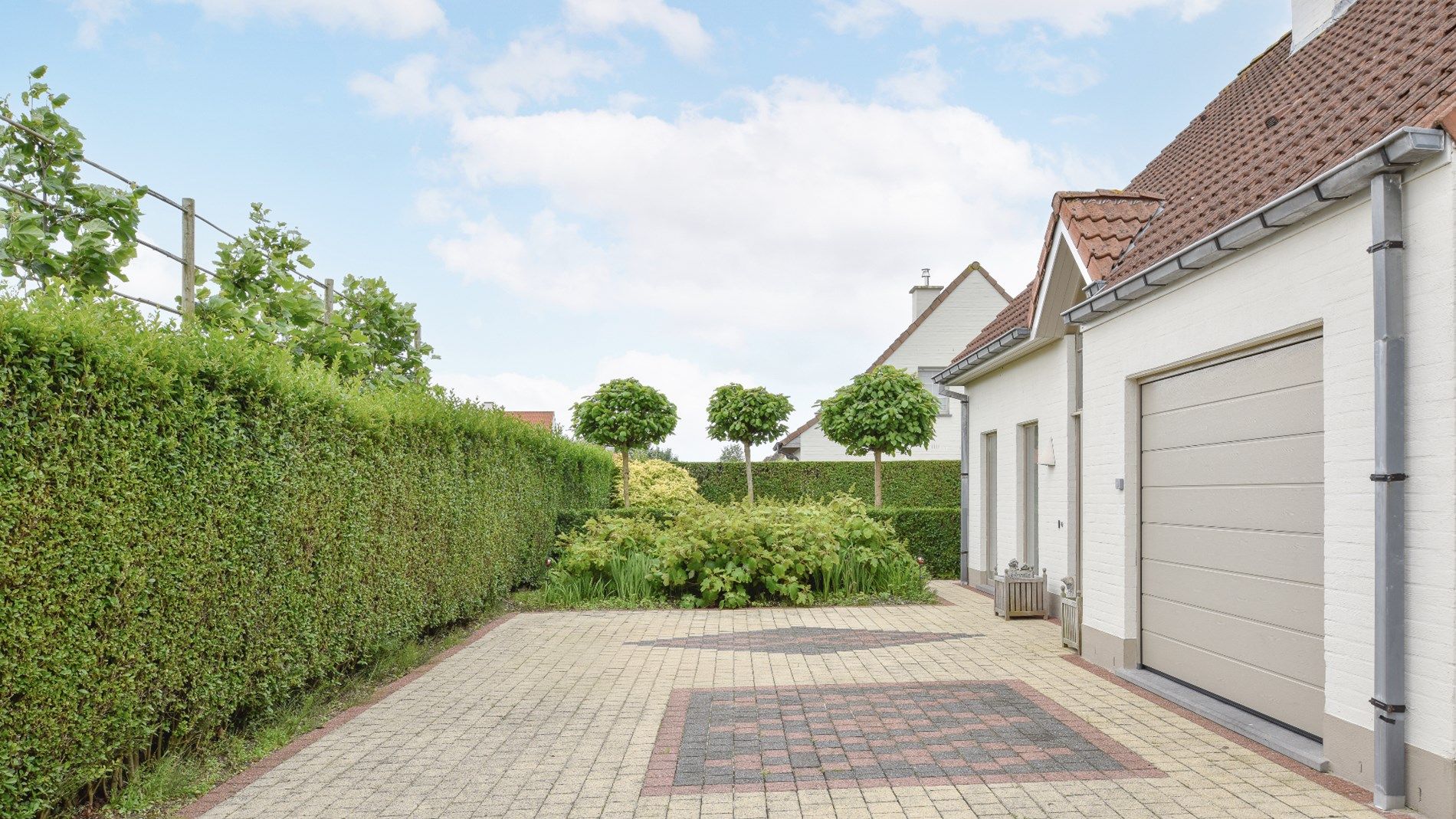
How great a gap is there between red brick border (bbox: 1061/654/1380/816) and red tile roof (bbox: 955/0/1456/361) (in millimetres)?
3057

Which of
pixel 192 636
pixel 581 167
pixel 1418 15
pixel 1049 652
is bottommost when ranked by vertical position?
pixel 1049 652

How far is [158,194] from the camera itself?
775cm

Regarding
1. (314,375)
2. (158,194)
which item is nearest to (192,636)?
(314,375)

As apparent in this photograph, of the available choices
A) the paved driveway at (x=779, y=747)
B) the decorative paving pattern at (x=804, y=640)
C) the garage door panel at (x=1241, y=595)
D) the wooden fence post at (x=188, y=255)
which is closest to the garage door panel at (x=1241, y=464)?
the garage door panel at (x=1241, y=595)

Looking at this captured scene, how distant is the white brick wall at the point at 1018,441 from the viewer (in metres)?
10.4

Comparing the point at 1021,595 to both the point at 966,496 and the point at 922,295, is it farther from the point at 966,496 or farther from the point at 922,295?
the point at 922,295

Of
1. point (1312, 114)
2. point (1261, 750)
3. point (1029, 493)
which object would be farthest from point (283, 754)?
point (1029, 493)

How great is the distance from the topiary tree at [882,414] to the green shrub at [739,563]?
4.35m

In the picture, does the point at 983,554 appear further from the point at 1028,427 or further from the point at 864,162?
the point at 864,162

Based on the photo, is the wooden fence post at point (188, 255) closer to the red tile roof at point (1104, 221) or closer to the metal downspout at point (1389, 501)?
the red tile roof at point (1104, 221)

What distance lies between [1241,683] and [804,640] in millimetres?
4239

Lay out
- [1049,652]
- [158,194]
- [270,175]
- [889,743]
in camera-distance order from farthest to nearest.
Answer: [270,175] → [1049,652] → [158,194] → [889,743]

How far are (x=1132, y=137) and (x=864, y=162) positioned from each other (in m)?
3.51

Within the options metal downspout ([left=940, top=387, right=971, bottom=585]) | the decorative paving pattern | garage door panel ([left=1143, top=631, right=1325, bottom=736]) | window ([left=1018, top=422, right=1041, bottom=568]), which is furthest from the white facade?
metal downspout ([left=940, top=387, right=971, bottom=585])
